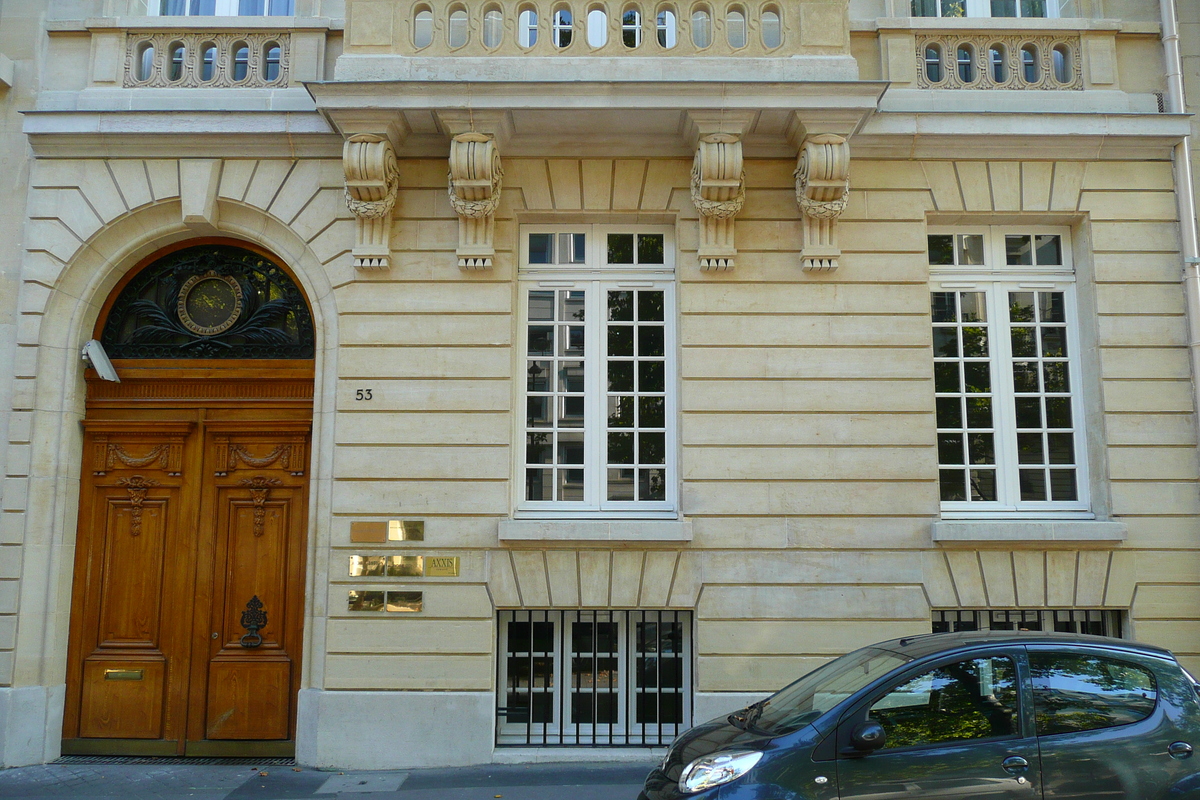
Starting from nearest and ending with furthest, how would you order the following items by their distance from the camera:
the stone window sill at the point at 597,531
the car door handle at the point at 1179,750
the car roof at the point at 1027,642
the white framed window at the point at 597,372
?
the car door handle at the point at 1179,750 < the car roof at the point at 1027,642 < the stone window sill at the point at 597,531 < the white framed window at the point at 597,372

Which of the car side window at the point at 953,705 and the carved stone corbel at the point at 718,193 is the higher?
the carved stone corbel at the point at 718,193

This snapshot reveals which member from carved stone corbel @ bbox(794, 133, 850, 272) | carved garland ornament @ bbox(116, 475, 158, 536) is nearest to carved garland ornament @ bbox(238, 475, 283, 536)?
carved garland ornament @ bbox(116, 475, 158, 536)

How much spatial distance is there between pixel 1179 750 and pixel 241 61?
984 cm

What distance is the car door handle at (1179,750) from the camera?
4.73 metres

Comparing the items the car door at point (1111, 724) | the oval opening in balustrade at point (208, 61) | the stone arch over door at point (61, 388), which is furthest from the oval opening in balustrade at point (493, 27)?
the car door at point (1111, 724)

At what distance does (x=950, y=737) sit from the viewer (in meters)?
4.72

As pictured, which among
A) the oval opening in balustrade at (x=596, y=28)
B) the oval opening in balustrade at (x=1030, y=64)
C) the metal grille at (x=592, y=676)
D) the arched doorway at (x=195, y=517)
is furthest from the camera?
→ the oval opening in balustrade at (x=596, y=28)

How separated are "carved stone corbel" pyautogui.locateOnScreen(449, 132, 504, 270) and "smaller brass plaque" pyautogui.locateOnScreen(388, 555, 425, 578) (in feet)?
9.49

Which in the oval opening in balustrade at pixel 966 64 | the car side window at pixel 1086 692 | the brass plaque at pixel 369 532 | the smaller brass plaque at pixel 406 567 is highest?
the oval opening in balustrade at pixel 966 64

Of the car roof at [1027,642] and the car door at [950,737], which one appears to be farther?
the car roof at [1027,642]

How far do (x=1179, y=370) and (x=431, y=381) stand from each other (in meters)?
7.36

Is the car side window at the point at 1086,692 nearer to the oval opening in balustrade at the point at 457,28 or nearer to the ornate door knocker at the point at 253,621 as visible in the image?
the ornate door knocker at the point at 253,621

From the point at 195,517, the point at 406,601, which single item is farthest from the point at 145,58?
the point at 406,601

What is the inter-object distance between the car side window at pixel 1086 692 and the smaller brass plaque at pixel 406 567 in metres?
5.24
